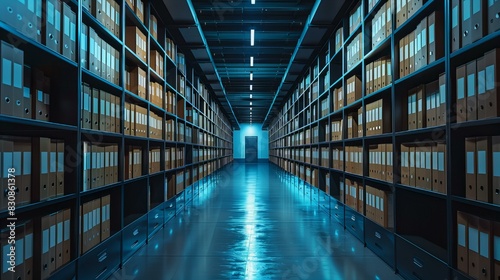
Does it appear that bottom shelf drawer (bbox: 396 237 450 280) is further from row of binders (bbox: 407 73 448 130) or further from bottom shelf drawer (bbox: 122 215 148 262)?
bottom shelf drawer (bbox: 122 215 148 262)

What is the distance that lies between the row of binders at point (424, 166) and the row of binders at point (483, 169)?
27 centimetres

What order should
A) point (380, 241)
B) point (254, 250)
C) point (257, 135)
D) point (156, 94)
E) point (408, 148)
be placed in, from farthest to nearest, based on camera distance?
point (257, 135) → point (156, 94) → point (254, 250) → point (380, 241) → point (408, 148)

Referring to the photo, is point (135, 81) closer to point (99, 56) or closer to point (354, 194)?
point (99, 56)

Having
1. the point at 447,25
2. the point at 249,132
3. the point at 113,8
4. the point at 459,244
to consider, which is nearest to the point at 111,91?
the point at 113,8

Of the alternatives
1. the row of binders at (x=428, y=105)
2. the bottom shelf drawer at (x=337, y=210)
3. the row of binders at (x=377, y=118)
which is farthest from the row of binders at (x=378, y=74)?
the bottom shelf drawer at (x=337, y=210)

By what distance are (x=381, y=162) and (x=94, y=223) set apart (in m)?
2.51

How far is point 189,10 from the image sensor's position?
4320 millimetres

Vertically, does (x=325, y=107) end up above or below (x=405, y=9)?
below

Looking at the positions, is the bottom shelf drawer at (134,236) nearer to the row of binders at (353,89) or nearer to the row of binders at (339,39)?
the row of binders at (353,89)

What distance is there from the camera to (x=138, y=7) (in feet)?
11.9

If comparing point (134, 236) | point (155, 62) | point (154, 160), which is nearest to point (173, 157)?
point (154, 160)

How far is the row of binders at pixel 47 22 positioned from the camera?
1579mm

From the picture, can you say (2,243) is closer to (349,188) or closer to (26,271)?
(26,271)

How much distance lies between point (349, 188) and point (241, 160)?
21.6m
